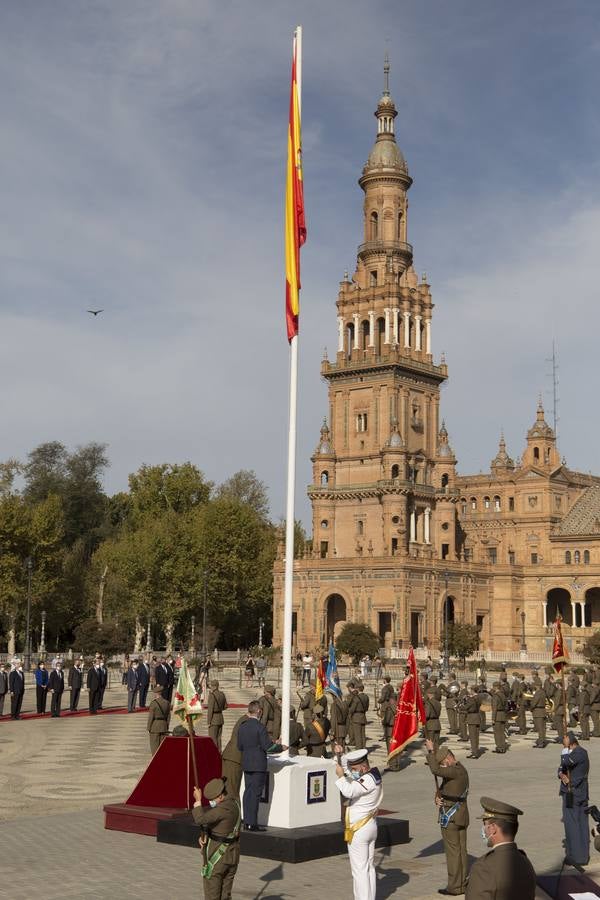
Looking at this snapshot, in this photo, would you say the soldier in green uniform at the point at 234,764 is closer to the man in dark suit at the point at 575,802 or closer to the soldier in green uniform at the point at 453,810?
the soldier in green uniform at the point at 453,810

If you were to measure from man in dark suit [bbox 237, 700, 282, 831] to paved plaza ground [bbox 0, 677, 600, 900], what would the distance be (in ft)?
2.29

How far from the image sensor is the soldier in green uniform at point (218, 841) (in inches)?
440

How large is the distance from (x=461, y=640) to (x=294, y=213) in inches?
2561

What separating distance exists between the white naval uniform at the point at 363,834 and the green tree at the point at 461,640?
2670 inches

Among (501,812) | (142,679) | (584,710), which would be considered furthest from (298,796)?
(142,679)

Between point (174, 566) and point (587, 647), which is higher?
point (174, 566)

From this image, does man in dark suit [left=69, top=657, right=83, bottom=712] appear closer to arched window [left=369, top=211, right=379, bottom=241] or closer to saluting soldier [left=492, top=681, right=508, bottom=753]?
saluting soldier [left=492, top=681, right=508, bottom=753]

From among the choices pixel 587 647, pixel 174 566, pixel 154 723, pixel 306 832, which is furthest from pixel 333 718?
pixel 174 566

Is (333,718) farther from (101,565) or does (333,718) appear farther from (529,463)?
(529,463)

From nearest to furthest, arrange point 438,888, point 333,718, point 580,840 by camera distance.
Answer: point 438,888, point 580,840, point 333,718

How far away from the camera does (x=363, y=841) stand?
12.2 m

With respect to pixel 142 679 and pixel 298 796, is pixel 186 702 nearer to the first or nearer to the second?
pixel 298 796

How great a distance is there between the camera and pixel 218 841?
11.3 m

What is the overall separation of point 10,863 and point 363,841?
505 centimetres
